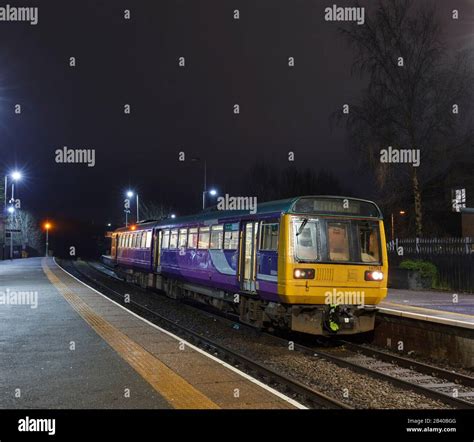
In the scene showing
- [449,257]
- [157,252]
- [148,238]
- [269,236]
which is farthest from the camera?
[148,238]

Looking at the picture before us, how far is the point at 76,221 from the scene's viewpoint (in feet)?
381

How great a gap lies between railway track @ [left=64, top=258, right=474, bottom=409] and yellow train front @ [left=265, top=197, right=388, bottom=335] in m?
0.55

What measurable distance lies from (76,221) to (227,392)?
376ft

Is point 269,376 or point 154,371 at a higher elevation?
point 154,371

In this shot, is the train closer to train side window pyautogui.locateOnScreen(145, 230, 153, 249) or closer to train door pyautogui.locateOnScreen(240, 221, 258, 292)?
train door pyautogui.locateOnScreen(240, 221, 258, 292)

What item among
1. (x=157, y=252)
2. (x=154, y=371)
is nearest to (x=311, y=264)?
(x=154, y=371)

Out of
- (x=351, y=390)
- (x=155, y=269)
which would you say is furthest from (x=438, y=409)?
(x=155, y=269)

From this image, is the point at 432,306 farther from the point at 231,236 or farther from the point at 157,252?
the point at 157,252

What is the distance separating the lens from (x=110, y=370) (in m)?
8.02

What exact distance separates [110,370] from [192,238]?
28.2 feet

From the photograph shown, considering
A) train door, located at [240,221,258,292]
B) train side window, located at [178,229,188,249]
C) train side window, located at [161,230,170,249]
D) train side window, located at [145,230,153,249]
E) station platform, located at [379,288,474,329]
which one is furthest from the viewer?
train side window, located at [145,230,153,249]

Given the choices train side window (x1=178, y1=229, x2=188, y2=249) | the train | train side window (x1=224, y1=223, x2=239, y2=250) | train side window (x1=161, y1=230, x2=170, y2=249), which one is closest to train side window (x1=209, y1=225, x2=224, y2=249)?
train side window (x1=224, y1=223, x2=239, y2=250)

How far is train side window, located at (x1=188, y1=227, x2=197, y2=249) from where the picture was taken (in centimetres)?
1615
